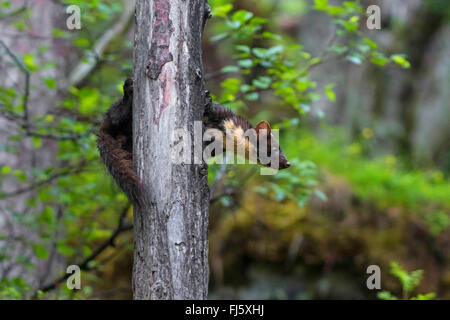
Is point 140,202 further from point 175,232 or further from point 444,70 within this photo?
point 444,70

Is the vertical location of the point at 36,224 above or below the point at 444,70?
below

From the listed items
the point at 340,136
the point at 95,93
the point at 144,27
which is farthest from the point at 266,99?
the point at 144,27

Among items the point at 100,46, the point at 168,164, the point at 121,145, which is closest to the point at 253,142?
the point at 121,145

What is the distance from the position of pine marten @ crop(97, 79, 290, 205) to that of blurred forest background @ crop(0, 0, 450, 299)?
42cm

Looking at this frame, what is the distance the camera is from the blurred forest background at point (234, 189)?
4035 mm

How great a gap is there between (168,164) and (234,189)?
6.88 feet

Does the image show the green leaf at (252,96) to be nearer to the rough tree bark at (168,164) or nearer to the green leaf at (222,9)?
the green leaf at (222,9)

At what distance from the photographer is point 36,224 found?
4598 mm

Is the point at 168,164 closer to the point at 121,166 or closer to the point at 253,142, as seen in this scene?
the point at 121,166

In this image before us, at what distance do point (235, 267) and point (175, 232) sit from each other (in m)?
4.08

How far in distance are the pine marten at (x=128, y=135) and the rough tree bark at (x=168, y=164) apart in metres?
0.09

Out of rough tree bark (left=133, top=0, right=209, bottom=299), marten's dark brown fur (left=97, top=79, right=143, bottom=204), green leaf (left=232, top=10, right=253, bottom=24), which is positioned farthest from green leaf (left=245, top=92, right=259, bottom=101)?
rough tree bark (left=133, top=0, right=209, bottom=299)

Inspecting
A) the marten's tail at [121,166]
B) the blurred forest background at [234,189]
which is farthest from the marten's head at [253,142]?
the marten's tail at [121,166]

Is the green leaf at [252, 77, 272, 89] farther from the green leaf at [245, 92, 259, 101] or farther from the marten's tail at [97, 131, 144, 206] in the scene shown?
the marten's tail at [97, 131, 144, 206]
